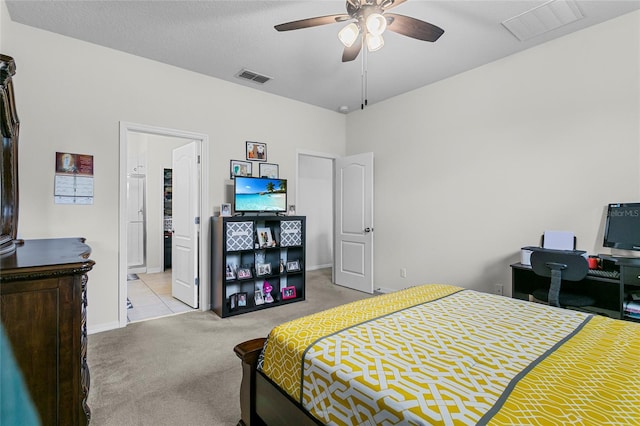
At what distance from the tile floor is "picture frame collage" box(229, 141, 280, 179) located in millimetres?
1804

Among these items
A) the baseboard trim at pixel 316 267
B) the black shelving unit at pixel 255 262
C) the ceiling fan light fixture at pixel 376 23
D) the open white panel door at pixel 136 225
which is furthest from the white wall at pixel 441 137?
the open white panel door at pixel 136 225

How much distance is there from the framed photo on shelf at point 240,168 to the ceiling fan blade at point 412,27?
2.52 metres

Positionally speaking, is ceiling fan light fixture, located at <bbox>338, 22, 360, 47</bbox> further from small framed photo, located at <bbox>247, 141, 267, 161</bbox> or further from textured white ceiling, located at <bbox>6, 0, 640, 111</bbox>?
small framed photo, located at <bbox>247, 141, 267, 161</bbox>

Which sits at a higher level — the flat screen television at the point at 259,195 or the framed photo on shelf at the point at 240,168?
the framed photo on shelf at the point at 240,168

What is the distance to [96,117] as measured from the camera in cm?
300

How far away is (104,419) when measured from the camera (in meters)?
1.74

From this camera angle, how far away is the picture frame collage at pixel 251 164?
12.8ft

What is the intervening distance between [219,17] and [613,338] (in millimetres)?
3352

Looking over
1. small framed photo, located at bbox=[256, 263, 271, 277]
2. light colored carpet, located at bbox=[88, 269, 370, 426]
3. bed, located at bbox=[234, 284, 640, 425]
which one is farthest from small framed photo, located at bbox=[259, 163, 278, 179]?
bed, located at bbox=[234, 284, 640, 425]

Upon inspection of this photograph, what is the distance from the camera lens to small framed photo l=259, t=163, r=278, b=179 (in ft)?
13.6

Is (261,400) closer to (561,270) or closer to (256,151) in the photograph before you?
(561,270)

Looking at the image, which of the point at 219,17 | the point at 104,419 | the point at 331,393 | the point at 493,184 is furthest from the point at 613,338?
the point at 219,17

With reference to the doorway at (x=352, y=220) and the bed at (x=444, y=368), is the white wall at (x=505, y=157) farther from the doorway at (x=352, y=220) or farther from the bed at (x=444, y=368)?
the bed at (x=444, y=368)

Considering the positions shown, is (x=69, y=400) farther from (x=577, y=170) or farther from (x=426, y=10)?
(x=577, y=170)
